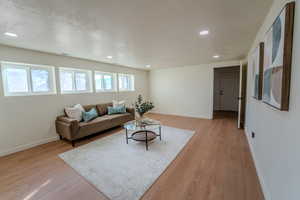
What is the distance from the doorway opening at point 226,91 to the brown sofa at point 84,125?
5.20 meters

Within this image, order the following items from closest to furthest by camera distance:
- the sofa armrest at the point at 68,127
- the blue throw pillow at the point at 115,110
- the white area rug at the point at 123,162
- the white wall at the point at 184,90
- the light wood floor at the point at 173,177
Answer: the light wood floor at the point at 173,177, the white area rug at the point at 123,162, the sofa armrest at the point at 68,127, the blue throw pillow at the point at 115,110, the white wall at the point at 184,90

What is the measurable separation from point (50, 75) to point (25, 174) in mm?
2456

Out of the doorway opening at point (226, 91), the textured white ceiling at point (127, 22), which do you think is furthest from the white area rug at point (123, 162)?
the doorway opening at point (226, 91)

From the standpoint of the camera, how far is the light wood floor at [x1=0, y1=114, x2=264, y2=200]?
1660 mm

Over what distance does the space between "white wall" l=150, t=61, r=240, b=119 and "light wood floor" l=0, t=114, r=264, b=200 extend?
2.79 m

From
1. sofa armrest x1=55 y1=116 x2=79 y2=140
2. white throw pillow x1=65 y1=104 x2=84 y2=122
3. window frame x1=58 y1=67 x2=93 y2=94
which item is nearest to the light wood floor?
sofa armrest x1=55 y1=116 x2=79 y2=140

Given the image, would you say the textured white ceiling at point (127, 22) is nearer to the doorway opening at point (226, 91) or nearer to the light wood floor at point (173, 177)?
the light wood floor at point (173, 177)

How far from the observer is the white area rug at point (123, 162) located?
5.86ft

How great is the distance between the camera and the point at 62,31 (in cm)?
221

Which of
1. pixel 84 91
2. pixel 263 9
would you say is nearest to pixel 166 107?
pixel 84 91

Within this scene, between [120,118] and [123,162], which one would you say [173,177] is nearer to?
[123,162]

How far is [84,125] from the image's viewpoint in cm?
333

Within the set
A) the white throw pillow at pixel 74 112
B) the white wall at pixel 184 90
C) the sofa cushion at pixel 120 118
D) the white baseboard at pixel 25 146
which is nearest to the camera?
the white baseboard at pixel 25 146

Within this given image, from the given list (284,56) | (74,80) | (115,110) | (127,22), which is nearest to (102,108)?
(115,110)
